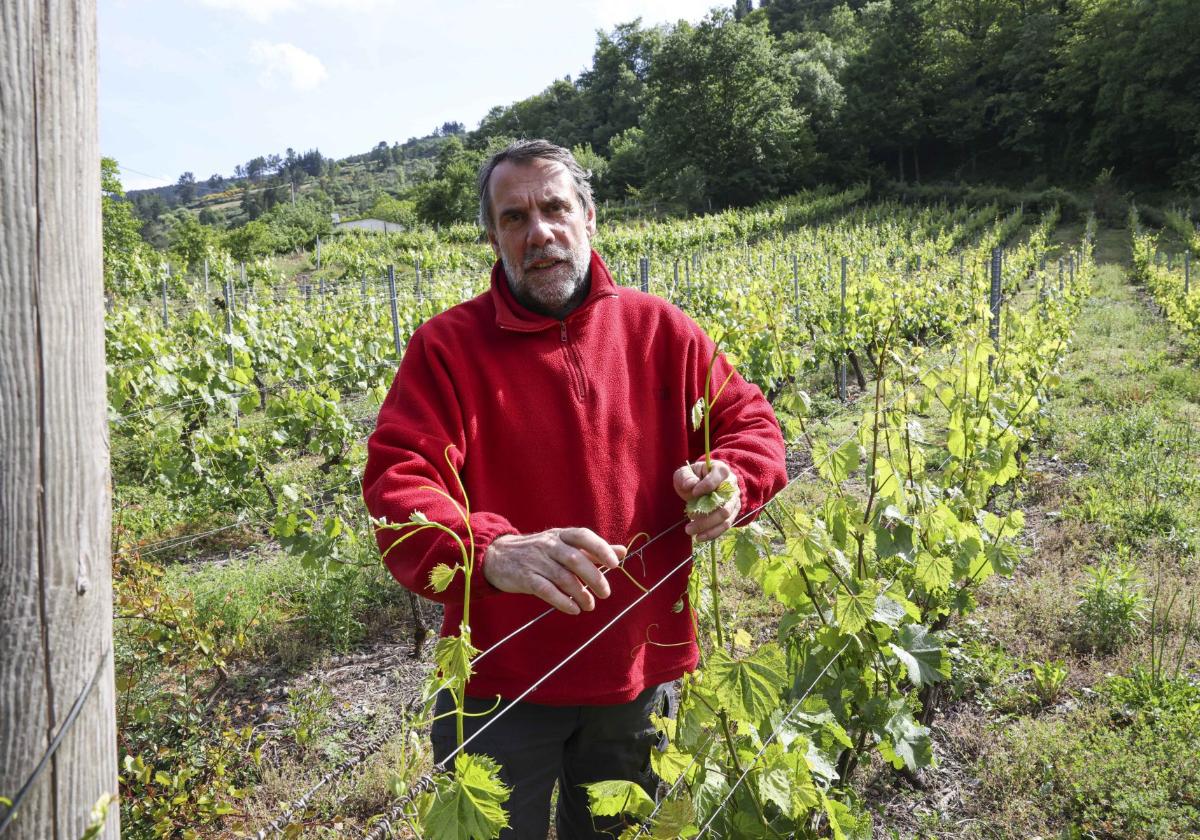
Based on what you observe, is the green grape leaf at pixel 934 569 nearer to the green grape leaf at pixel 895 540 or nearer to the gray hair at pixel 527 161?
the green grape leaf at pixel 895 540

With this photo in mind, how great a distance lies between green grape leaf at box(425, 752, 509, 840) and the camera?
1029 millimetres

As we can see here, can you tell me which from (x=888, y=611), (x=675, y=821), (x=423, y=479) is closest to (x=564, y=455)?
(x=423, y=479)

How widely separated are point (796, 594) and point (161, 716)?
9.10ft

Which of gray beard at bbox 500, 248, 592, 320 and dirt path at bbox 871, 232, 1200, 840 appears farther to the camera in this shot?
dirt path at bbox 871, 232, 1200, 840

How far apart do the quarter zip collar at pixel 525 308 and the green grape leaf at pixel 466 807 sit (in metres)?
0.97

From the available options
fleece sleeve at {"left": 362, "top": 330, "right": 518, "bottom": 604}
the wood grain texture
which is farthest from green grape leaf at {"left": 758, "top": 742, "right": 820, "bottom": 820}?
the wood grain texture

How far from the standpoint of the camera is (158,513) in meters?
5.85

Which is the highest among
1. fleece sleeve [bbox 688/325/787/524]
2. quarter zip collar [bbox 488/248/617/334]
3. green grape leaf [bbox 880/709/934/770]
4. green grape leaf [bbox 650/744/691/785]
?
quarter zip collar [bbox 488/248/617/334]

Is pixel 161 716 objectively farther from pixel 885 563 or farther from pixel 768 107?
pixel 768 107

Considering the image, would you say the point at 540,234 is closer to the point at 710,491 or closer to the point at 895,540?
the point at 710,491

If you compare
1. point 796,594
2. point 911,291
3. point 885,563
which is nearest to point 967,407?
point 885,563

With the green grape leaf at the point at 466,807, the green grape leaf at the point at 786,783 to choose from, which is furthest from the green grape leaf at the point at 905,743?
the green grape leaf at the point at 466,807

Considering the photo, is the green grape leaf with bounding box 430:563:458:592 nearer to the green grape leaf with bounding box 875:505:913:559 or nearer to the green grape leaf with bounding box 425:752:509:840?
the green grape leaf with bounding box 425:752:509:840

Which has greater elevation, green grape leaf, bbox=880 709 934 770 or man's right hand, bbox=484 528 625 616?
man's right hand, bbox=484 528 625 616
